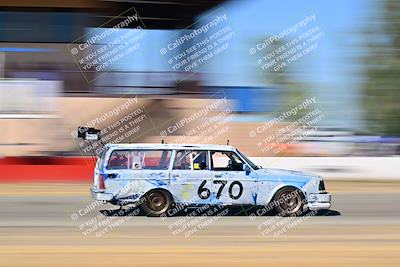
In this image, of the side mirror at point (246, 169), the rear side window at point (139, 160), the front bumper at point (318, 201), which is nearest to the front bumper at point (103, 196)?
the rear side window at point (139, 160)

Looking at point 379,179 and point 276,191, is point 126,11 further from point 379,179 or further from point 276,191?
point 276,191

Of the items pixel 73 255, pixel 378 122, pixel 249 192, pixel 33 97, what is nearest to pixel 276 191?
pixel 249 192

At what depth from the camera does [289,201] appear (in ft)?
42.3

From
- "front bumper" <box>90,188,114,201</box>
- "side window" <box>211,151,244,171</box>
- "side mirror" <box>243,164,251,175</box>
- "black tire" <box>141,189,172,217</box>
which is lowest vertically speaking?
"black tire" <box>141,189,172,217</box>

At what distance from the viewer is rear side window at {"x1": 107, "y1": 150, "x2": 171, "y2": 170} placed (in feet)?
42.1

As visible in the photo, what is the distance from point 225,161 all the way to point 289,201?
4.64ft

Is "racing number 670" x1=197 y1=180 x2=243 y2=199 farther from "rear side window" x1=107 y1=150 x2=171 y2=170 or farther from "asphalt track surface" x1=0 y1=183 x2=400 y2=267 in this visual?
"rear side window" x1=107 y1=150 x2=171 y2=170

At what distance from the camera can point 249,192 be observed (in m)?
12.8

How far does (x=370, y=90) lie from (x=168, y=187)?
30830 millimetres

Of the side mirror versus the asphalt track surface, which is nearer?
the asphalt track surface

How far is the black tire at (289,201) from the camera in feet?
42.2

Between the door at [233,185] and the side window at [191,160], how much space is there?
220 millimetres

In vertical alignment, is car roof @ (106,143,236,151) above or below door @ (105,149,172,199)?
above

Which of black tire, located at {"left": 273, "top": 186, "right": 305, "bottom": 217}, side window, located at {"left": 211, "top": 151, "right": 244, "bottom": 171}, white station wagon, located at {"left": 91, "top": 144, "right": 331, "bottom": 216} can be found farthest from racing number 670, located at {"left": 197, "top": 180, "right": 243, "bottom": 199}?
black tire, located at {"left": 273, "top": 186, "right": 305, "bottom": 217}
